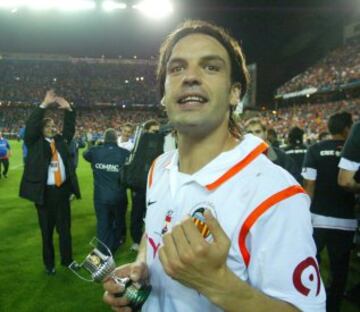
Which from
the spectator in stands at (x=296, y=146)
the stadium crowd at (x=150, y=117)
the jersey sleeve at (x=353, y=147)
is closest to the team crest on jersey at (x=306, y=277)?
the jersey sleeve at (x=353, y=147)

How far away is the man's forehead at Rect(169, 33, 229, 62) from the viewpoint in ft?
5.24

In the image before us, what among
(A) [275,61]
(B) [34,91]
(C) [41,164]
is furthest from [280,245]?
(B) [34,91]

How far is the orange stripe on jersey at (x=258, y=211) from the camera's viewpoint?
1.21m

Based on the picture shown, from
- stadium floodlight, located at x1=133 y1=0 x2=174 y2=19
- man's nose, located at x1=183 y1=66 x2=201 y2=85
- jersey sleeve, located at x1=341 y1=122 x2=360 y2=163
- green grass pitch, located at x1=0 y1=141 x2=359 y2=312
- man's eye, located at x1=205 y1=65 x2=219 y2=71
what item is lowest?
green grass pitch, located at x1=0 y1=141 x2=359 y2=312

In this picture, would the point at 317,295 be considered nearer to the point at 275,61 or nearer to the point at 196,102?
the point at 196,102

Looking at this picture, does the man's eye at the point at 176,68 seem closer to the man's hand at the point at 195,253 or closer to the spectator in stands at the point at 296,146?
the man's hand at the point at 195,253

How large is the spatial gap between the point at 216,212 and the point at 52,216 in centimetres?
448

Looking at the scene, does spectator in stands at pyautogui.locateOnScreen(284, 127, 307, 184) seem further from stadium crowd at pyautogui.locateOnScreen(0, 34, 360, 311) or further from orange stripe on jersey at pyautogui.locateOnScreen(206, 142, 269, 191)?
orange stripe on jersey at pyautogui.locateOnScreen(206, 142, 269, 191)

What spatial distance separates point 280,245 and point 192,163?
0.62 m

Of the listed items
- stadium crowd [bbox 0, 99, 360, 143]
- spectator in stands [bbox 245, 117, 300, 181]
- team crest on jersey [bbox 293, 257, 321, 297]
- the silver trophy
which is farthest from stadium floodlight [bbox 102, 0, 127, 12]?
team crest on jersey [bbox 293, 257, 321, 297]

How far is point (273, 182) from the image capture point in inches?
49.9

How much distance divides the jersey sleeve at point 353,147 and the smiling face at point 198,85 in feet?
7.25

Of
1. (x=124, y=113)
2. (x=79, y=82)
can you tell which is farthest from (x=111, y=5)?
(x=79, y=82)

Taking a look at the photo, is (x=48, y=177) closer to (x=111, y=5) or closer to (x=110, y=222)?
(x=110, y=222)
